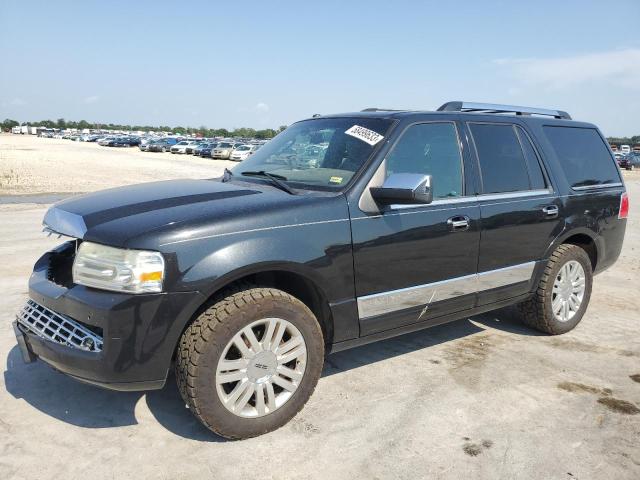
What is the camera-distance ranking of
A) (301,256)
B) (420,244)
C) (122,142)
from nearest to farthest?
(301,256)
(420,244)
(122,142)

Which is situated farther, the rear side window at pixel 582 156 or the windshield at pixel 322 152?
the rear side window at pixel 582 156

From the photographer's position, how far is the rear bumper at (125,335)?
2605 millimetres

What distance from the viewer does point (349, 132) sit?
12.6 feet

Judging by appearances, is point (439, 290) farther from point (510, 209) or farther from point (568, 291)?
point (568, 291)

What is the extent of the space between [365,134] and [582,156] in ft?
8.22

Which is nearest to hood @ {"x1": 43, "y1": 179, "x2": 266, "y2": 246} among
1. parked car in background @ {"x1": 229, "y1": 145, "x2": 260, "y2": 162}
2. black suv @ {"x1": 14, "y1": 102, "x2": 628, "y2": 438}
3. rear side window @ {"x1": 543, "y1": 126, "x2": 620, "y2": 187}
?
black suv @ {"x1": 14, "y1": 102, "x2": 628, "y2": 438}

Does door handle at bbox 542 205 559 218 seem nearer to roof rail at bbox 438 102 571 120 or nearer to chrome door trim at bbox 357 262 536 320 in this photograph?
chrome door trim at bbox 357 262 536 320

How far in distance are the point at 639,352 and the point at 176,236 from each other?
157 inches

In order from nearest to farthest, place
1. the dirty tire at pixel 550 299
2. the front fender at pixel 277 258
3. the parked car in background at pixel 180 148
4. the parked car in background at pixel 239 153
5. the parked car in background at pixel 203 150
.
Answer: the front fender at pixel 277 258
the dirty tire at pixel 550 299
the parked car in background at pixel 239 153
the parked car in background at pixel 203 150
the parked car in background at pixel 180 148

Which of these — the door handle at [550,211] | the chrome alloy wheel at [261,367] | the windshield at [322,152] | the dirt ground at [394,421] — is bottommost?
the dirt ground at [394,421]

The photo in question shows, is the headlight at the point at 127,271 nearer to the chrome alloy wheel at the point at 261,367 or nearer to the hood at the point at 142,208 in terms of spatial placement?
the hood at the point at 142,208

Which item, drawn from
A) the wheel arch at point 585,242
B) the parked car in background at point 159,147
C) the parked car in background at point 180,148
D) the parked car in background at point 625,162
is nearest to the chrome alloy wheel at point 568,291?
the wheel arch at point 585,242

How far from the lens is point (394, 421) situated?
10.8 ft

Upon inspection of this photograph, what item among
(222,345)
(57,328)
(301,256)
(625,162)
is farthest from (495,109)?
(625,162)
